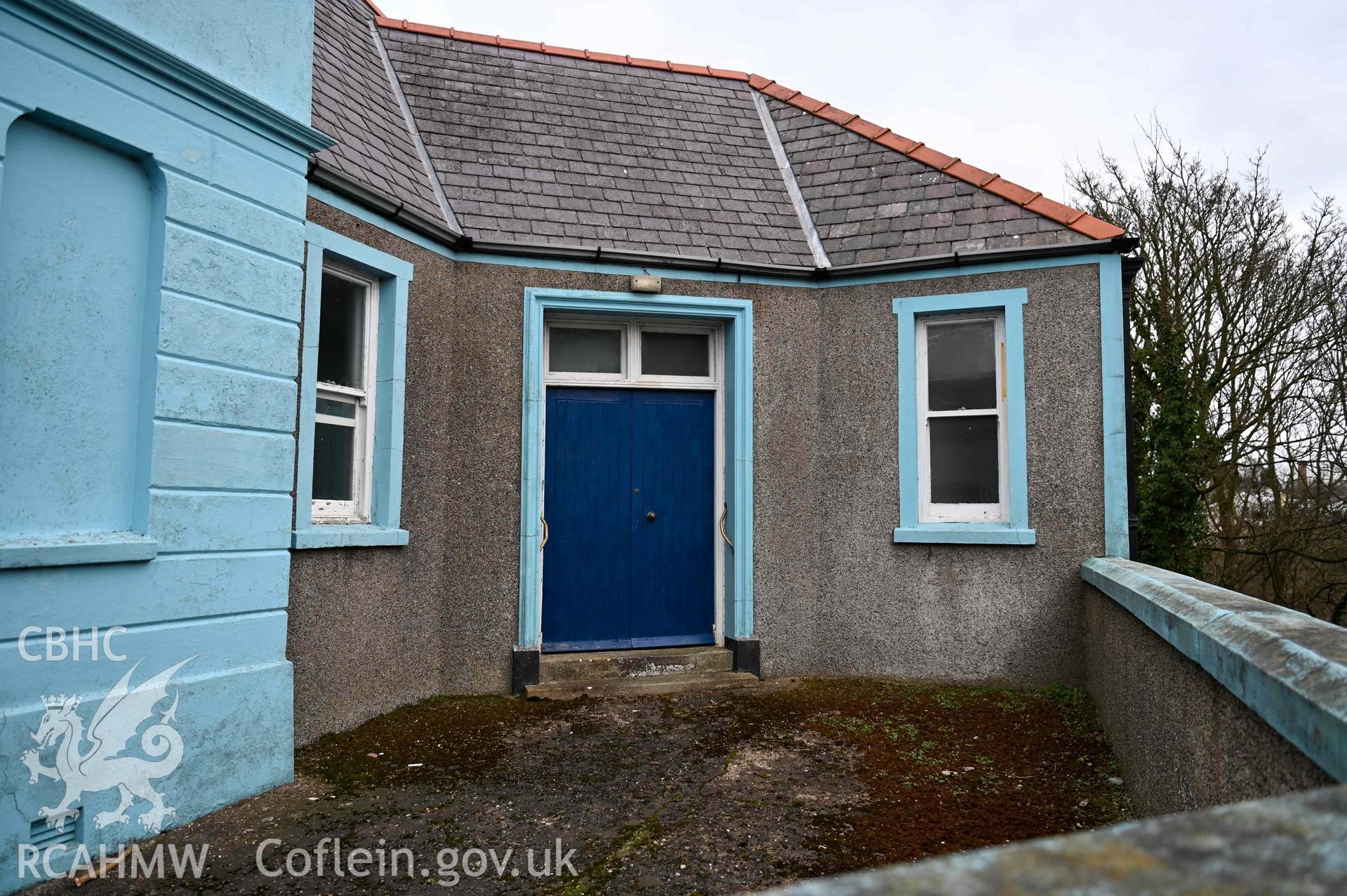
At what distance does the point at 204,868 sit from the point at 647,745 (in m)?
2.51

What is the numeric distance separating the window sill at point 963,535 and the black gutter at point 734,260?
2138 mm

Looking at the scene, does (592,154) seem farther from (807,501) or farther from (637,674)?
(637,674)

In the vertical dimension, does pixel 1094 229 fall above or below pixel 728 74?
below

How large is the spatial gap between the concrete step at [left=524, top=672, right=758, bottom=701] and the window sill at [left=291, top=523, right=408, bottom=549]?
1.60m

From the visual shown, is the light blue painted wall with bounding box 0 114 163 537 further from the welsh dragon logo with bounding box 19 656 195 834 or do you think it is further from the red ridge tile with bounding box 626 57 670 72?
the red ridge tile with bounding box 626 57 670 72

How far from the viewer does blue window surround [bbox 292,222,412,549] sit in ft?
16.8

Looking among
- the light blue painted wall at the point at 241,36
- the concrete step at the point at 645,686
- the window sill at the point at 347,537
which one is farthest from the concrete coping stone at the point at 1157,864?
the concrete step at the point at 645,686

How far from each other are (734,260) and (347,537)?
12.5 feet

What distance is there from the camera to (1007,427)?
6.84 metres

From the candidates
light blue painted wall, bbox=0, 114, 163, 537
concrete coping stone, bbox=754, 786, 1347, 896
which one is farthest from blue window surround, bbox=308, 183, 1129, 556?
concrete coping stone, bbox=754, 786, 1347, 896

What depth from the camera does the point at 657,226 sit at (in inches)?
285

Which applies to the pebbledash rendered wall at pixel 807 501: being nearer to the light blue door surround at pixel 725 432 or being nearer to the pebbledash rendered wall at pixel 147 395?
the light blue door surround at pixel 725 432

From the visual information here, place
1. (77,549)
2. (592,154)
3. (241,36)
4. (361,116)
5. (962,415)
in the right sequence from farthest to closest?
1. (592,154)
2. (962,415)
3. (361,116)
4. (241,36)
5. (77,549)
